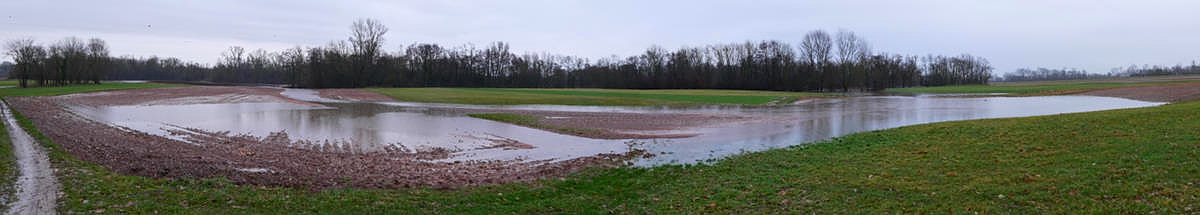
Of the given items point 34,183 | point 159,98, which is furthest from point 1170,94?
point 159,98

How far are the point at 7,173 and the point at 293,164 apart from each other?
4.29 m

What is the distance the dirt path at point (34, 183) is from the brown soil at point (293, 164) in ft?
2.06

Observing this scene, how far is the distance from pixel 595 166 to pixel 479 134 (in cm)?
884

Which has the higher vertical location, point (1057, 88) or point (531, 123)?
point (1057, 88)

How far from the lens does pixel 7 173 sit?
Answer: 932 cm

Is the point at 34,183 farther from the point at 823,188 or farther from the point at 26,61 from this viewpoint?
the point at 26,61

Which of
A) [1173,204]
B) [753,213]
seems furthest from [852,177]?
[1173,204]

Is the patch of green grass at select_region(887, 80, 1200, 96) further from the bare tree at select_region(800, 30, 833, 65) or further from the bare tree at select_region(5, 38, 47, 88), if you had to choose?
the bare tree at select_region(5, 38, 47, 88)

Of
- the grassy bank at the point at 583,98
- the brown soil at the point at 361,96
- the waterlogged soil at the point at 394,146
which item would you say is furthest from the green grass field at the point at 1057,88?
the brown soil at the point at 361,96

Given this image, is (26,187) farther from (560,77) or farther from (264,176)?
(560,77)

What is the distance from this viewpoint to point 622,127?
23.8 metres

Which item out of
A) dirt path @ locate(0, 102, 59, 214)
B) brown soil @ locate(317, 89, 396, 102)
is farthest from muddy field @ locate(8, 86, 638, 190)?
brown soil @ locate(317, 89, 396, 102)

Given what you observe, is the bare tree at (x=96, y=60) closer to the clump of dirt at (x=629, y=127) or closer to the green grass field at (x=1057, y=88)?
the clump of dirt at (x=629, y=127)

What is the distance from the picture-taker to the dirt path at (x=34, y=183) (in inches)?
283
